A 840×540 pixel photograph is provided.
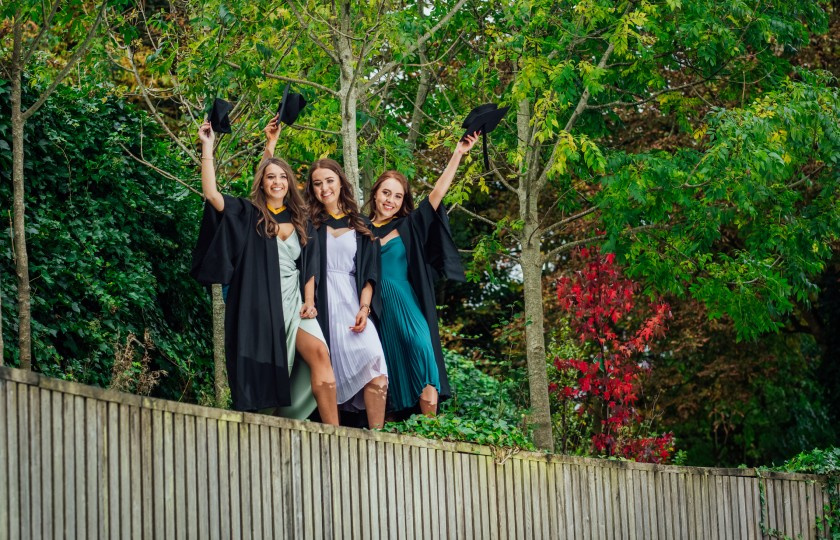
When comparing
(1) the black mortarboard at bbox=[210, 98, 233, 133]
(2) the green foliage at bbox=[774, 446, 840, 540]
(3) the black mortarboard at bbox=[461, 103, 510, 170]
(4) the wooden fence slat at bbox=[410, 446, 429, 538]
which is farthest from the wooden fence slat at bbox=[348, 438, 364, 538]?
(2) the green foliage at bbox=[774, 446, 840, 540]

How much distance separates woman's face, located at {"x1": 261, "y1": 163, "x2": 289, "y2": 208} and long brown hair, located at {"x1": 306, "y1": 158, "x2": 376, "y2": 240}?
0.35 metres

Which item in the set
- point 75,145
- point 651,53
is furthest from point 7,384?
point 651,53

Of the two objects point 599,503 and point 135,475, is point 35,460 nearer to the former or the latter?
point 135,475

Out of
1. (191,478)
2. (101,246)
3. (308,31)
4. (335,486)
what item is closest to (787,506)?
(335,486)

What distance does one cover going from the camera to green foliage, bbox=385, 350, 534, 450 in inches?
311

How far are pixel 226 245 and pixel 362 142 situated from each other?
12.4ft

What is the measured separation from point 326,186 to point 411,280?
96 cm

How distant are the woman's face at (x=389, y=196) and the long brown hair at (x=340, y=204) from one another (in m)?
0.28

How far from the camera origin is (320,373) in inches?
312

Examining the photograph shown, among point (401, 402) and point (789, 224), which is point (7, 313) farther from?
point (789, 224)

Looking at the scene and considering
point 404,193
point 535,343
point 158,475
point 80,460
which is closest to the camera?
point 80,460

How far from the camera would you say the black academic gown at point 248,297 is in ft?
25.9

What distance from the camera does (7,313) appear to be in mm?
9094

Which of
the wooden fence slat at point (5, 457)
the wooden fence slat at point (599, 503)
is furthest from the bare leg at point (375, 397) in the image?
the wooden fence slat at point (5, 457)
